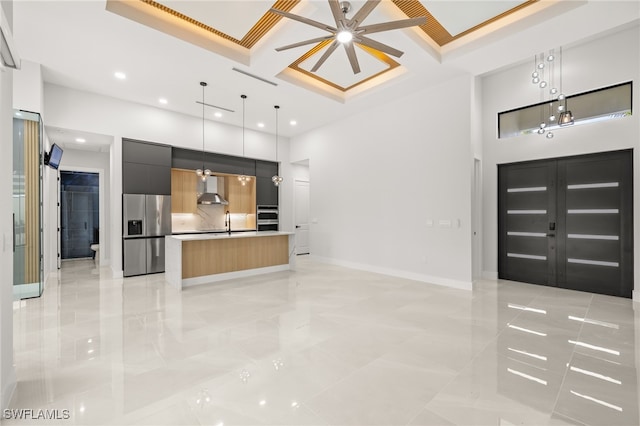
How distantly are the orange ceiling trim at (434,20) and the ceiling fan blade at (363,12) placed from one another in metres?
1.27

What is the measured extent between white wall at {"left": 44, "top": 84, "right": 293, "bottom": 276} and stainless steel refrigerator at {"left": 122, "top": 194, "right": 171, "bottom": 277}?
16cm

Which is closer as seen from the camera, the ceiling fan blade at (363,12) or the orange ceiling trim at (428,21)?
the ceiling fan blade at (363,12)

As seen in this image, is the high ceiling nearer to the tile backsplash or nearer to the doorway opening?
the tile backsplash

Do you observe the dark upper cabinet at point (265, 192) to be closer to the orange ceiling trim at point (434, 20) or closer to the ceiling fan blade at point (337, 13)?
the orange ceiling trim at point (434, 20)

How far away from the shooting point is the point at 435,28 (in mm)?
4152

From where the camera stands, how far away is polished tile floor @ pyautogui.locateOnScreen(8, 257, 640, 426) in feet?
6.48

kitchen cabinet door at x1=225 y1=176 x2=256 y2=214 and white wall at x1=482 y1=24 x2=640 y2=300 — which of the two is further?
kitchen cabinet door at x1=225 y1=176 x2=256 y2=214

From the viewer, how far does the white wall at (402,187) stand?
17.1ft

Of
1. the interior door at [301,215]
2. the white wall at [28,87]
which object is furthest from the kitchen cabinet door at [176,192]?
the interior door at [301,215]

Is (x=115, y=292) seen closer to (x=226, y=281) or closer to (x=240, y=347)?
(x=226, y=281)

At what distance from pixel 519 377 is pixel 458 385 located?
57cm

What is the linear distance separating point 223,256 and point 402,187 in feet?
12.9

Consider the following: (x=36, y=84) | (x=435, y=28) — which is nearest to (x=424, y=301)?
(x=435, y=28)

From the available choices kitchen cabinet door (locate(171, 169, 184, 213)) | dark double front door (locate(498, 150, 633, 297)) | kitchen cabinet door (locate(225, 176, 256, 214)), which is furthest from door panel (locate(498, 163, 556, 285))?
kitchen cabinet door (locate(171, 169, 184, 213))
